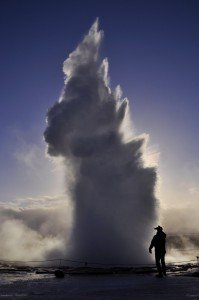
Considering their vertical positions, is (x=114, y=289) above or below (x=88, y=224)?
below

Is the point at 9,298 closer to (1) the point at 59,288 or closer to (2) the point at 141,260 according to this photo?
(1) the point at 59,288

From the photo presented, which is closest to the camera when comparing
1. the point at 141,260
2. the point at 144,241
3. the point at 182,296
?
the point at 182,296

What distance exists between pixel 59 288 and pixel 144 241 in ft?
139

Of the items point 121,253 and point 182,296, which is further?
point 121,253

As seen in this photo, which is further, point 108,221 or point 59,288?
point 108,221

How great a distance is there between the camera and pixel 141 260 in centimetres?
4784

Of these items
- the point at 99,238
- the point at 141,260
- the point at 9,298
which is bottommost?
the point at 9,298

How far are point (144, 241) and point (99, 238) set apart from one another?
20.1ft

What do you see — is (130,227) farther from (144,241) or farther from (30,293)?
(30,293)

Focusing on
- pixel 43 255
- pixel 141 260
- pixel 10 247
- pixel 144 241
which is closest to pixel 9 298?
pixel 141 260

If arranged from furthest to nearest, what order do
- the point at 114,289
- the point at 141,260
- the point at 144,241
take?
the point at 144,241, the point at 141,260, the point at 114,289

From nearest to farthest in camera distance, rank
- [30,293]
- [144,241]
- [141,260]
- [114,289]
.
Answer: [30,293]
[114,289]
[141,260]
[144,241]

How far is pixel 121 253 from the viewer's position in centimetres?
5050

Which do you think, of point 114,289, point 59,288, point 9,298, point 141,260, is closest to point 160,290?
point 114,289
